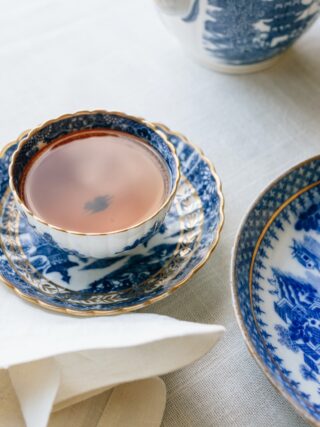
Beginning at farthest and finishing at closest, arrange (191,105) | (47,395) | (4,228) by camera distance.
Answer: (191,105) < (4,228) < (47,395)

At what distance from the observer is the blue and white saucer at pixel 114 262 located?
494 mm

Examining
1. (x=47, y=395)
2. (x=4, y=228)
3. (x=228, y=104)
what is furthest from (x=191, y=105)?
(x=47, y=395)

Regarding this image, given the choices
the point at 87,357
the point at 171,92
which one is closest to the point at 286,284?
the point at 87,357

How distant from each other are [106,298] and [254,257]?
124 mm

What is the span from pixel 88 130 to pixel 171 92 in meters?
0.18

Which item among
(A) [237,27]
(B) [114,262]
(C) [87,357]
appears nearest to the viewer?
(C) [87,357]

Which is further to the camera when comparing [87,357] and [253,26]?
[253,26]

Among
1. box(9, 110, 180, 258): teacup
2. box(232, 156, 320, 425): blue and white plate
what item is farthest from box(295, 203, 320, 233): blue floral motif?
box(9, 110, 180, 258): teacup

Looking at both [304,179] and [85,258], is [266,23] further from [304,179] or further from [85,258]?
[85,258]

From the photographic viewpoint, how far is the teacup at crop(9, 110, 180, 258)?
49 centimetres

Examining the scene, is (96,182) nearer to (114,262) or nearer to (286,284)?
(114,262)

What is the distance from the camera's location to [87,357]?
426 mm

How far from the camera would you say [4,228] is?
1.78ft

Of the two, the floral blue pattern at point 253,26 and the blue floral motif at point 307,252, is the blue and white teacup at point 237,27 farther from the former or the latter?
the blue floral motif at point 307,252
